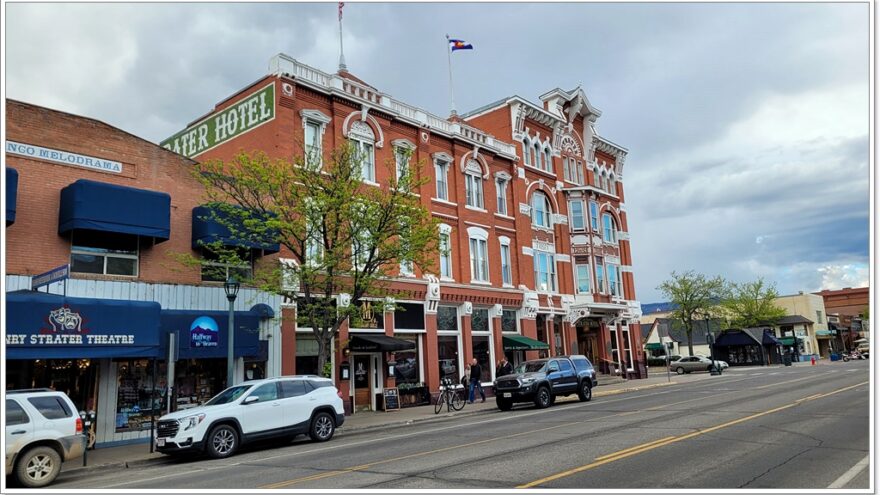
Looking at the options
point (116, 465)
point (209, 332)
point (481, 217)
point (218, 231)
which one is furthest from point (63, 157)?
point (481, 217)

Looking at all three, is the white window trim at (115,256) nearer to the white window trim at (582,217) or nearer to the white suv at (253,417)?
the white suv at (253,417)

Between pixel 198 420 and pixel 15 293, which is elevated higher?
pixel 15 293

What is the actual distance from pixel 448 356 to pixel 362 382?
5.29m

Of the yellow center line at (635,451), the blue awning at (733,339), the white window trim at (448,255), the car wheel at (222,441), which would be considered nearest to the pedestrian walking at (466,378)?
the white window trim at (448,255)

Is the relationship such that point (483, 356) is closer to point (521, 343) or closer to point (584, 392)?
point (521, 343)

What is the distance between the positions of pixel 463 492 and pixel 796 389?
2042 cm

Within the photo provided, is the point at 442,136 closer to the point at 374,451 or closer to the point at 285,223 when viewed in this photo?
the point at 285,223

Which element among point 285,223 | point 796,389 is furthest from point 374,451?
point 796,389

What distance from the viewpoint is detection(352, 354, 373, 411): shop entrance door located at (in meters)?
24.4

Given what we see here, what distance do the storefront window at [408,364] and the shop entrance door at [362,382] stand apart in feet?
4.25

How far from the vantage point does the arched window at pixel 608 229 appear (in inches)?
1626

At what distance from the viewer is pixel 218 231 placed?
63.7 ft

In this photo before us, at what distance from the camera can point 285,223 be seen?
17.9 meters

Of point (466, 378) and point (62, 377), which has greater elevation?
point (62, 377)
